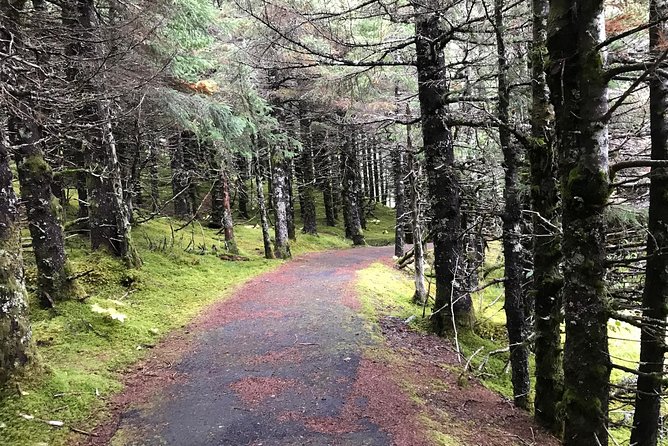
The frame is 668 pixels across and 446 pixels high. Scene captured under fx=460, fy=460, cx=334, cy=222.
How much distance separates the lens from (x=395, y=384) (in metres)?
5.95

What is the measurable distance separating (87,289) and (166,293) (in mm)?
1627

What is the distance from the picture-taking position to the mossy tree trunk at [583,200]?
10.4 feet

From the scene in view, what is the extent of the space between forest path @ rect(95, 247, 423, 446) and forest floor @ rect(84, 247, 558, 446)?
2 centimetres

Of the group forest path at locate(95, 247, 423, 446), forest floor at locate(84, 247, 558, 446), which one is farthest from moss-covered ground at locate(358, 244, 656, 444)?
forest path at locate(95, 247, 423, 446)

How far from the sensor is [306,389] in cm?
567

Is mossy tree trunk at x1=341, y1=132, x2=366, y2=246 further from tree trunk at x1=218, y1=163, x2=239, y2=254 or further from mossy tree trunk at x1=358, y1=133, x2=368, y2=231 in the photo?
tree trunk at x1=218, y1=163, x2=239, y2=254

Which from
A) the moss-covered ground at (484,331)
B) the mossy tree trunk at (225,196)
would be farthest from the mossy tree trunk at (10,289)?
the mossy tree trunk at (225,196)

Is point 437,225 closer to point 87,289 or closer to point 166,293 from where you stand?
point 166,293

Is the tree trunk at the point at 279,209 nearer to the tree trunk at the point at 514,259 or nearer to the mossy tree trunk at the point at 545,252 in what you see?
the tree trunk at the point at 514,259

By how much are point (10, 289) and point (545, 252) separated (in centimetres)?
585

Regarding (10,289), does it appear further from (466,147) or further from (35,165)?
(466,147)

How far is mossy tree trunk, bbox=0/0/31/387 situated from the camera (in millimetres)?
4852

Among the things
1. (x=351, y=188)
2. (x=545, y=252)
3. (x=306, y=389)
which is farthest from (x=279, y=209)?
(x=545, y=252)

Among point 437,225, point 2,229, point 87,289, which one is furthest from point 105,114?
point 437,225
